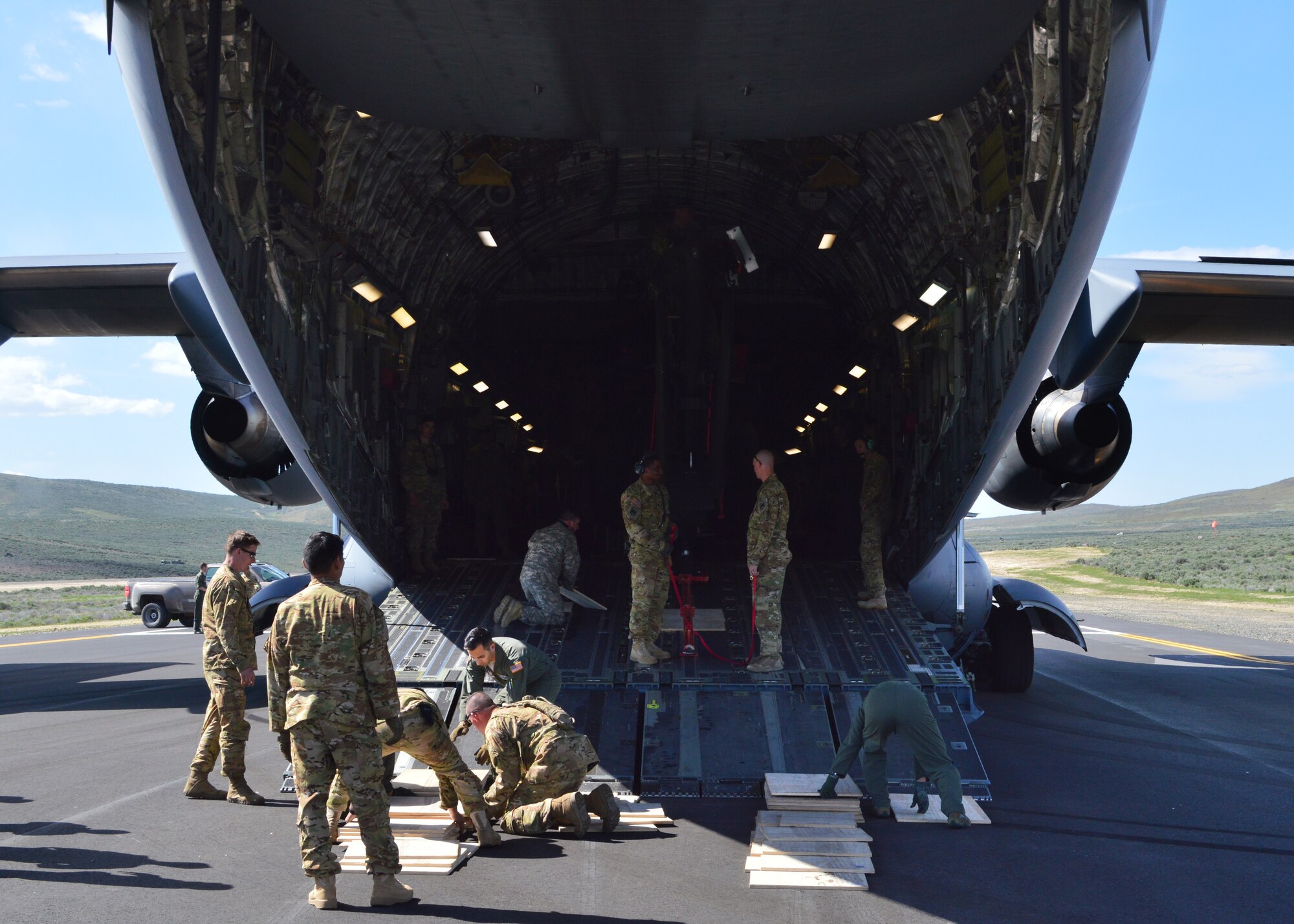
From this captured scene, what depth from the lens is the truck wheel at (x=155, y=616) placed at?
2217 centimetres

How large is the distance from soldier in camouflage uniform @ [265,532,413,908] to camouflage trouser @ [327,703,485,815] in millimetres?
598

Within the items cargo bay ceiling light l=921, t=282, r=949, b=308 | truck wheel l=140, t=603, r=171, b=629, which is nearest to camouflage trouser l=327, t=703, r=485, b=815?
cargo bay ceiling light l=921, t=282, r=949, b=308

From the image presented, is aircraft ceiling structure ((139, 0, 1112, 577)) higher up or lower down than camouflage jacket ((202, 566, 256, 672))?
higher up

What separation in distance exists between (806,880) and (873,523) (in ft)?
17.0

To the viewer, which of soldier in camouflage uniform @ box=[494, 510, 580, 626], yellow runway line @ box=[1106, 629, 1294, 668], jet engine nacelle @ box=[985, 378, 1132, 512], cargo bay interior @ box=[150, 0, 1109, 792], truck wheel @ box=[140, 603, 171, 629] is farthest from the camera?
truck wheel @ box=[140, 603, 171, 629]

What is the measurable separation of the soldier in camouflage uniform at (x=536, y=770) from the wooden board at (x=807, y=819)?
0.91 m

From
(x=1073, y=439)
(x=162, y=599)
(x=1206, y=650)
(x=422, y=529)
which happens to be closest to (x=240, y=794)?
(x=422, y=529)

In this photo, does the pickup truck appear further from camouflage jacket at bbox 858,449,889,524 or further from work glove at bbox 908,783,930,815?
work glove at bbox 908,783,930,815

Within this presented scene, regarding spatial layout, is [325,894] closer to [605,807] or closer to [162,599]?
[605,807]

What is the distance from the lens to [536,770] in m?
5.74

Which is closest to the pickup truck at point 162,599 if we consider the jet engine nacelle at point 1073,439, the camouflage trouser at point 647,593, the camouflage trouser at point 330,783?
the camouflage trouser at point 647,593

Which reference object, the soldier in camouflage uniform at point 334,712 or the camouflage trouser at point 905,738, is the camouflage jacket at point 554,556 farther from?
the soldier in camouflage uniform at point 334,712

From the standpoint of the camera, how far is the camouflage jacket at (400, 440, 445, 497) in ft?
33.0

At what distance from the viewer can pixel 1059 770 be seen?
7.49 meters
